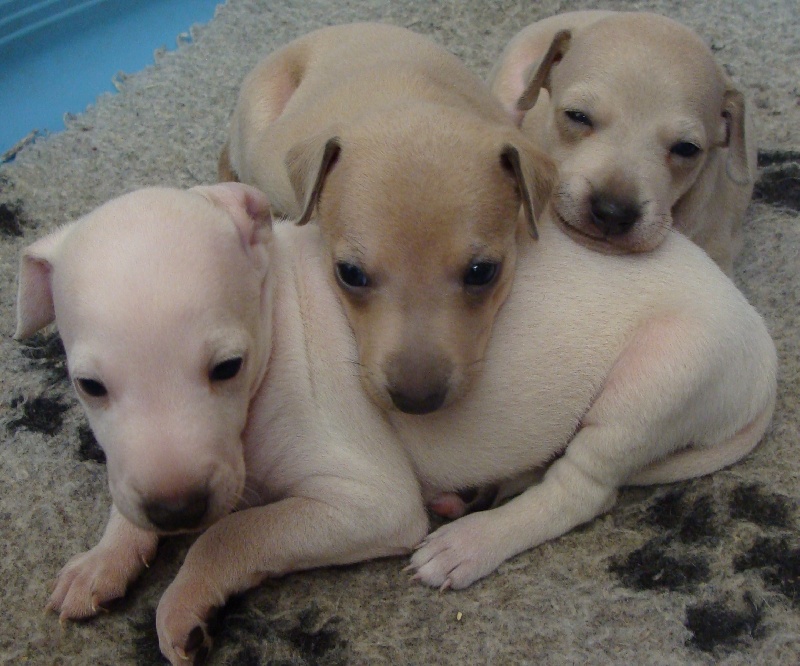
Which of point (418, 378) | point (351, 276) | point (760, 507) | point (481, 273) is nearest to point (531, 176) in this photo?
point (481, 273)

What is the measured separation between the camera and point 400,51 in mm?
3691

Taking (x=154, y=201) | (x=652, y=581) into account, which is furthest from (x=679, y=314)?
(x=154, y=201)

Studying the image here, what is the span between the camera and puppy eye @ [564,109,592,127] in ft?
10.6

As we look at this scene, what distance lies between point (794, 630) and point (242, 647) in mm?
1565

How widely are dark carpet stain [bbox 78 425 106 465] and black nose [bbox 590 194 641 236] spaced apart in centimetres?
193

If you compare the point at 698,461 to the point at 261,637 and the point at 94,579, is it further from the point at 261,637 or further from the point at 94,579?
the point at 94,579

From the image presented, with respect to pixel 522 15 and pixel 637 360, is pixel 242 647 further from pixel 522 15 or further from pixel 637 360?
pixel 522 15

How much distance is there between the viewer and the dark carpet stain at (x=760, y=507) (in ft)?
8.75

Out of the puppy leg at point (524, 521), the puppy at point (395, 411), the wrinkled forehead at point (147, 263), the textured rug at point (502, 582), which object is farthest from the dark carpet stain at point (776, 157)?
the wrinkled forehead at point (147, 263)

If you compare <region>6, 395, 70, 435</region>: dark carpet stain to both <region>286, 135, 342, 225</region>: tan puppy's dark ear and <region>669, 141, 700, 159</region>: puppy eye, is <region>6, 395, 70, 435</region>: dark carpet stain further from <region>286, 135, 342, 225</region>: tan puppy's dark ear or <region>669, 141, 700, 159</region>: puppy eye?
<region>669, 141, 700, 159</region>: puppy eye

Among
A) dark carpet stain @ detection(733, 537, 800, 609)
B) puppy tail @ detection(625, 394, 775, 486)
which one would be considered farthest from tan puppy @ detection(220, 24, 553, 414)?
dark carpet stain @ detection(733, 537, 800, 609)

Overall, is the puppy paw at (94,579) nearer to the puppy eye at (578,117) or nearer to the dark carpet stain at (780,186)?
the puppy eye at (578,117)

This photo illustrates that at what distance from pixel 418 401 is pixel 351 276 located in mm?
459

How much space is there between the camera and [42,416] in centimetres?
319
